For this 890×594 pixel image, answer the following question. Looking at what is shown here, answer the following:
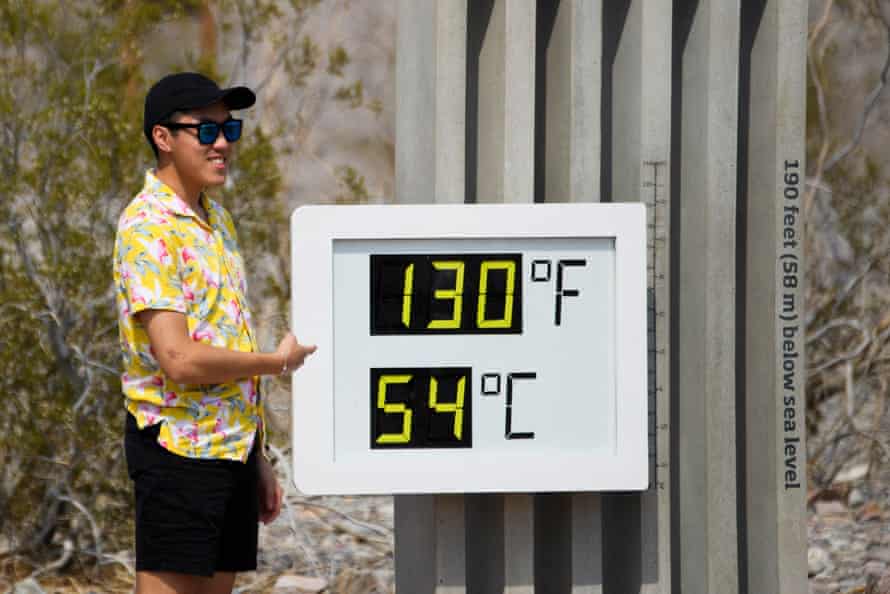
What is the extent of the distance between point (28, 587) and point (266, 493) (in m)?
2.94

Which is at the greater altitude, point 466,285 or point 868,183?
point 868,183

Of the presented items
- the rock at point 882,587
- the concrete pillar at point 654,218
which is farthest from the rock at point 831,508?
the concrete pillar at point 654,218

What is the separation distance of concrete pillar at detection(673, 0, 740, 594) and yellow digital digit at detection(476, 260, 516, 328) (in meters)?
0.56

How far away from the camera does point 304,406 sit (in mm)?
3766

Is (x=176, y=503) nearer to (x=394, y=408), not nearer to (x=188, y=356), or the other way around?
(x=188, y=356)

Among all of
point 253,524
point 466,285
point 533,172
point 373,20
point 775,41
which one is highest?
point 373,20

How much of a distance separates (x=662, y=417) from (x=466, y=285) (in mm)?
619

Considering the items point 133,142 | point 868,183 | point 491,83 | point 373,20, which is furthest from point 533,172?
point 373,20

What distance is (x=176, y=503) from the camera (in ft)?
10.7

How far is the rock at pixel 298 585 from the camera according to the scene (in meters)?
6.26

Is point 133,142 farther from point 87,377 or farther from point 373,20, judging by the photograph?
point 373,20

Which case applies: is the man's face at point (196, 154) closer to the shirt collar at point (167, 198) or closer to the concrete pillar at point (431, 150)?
the shirt collar at point (167, 198)

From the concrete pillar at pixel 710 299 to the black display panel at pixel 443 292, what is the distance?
564 mm

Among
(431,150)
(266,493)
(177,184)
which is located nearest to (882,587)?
(431,150)
